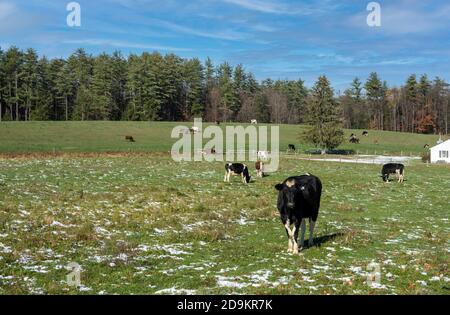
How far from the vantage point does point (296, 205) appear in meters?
12.6

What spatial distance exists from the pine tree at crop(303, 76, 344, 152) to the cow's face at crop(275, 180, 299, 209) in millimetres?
61381

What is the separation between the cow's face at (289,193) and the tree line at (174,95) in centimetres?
6447

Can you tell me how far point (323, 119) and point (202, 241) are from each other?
6422cm

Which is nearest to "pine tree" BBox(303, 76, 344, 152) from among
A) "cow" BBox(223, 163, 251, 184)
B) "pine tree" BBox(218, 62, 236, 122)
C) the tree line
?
the tree line

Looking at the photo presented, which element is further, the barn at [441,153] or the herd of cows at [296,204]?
the barn at [441,153]

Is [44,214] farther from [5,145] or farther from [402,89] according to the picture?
[402,89]

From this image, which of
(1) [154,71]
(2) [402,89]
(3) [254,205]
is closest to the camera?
(3) [254,205]

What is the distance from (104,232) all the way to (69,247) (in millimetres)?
1940

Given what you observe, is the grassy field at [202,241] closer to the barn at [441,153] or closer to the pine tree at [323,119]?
the barn at [441,153]

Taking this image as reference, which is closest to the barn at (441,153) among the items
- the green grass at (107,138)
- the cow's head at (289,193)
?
the green grass at (107,138)

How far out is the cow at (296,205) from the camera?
1232 cm

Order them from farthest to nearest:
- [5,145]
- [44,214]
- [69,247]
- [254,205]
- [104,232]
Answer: [5,145], [254,205], [44,214], [104,232], [69,247]
